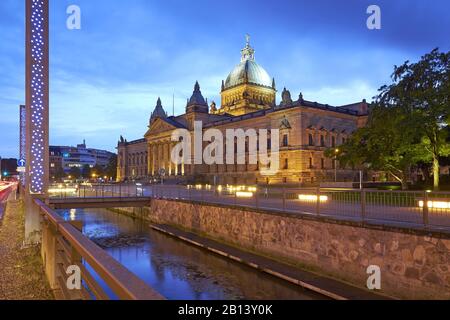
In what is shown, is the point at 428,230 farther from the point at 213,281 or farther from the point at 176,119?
the point at 176,119

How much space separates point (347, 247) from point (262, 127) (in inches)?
2513

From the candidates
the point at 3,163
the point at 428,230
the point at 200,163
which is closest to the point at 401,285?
the point at 428,230

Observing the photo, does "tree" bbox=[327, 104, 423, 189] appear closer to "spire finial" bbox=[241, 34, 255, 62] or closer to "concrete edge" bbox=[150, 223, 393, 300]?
"concrete edge" bbox=[150, 223, 393, 300]

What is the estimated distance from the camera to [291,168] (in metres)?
70.4

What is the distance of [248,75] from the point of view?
113562 millimetres

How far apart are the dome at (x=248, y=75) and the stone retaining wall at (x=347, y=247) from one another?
298 feet

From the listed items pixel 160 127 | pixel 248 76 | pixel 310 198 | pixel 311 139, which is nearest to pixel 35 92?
pixel 310 198

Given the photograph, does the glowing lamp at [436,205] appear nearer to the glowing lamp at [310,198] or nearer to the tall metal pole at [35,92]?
the glowing lamp at [310,198]

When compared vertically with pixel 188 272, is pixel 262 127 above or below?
above

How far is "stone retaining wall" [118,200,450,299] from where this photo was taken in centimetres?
1238

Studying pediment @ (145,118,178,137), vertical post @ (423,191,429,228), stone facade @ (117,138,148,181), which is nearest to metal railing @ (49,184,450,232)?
vertical post @ (423,191,429,228)

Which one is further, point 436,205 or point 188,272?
point 188,272

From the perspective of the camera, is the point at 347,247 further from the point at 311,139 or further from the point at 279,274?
the point at 311,139
